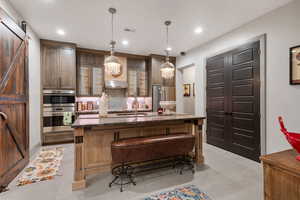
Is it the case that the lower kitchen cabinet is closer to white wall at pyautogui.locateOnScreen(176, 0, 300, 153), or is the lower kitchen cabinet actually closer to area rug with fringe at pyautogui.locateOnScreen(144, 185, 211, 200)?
area rug with fringe at pyautogui.locateOnScreen(144, 185, 211, 200)

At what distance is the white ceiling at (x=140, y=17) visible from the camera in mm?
2535

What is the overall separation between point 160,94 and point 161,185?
3.72 m

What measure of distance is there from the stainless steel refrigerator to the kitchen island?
2.54 m

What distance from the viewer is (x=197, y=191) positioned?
Result: 78.6 inches

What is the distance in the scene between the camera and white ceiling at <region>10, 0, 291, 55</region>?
2.54 metres

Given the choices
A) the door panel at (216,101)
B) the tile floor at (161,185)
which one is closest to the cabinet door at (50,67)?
the tile floor at (161,185)

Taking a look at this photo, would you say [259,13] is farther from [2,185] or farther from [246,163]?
[2,185]

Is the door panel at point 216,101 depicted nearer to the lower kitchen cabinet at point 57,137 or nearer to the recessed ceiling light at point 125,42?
the recessed ceiling light at point 125,42

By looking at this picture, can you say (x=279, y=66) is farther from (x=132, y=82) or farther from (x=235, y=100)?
(x=132, y=82)

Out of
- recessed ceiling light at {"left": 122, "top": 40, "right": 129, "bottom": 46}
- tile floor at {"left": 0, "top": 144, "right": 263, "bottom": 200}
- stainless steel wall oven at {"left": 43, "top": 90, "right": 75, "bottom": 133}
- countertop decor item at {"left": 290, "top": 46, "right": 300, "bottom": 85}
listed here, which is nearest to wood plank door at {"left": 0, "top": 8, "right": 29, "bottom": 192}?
tile floor at {"left": 0, "top": 144, "right": 263, "bottom": 200}

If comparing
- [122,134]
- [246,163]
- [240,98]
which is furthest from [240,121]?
[122,134]

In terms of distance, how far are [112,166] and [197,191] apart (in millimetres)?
1432

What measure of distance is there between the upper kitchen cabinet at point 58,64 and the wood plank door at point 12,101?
131cm

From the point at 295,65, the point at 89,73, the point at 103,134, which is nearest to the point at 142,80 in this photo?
the point at 89,73
